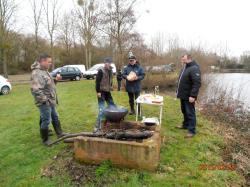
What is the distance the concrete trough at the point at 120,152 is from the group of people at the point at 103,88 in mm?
635

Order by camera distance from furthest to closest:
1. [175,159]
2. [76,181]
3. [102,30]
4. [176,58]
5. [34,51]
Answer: [34,51], [176,58], [102,30], [175,159], [76,181]

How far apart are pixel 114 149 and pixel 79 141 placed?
63 centimetres

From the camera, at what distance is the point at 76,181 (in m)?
3.89

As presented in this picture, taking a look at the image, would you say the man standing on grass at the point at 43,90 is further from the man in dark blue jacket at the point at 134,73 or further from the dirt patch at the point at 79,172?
the man in dark blue jacket at the point at 134,73

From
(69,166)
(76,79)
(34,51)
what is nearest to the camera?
(69,166)

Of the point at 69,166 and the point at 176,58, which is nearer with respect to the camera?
the point at 69,166

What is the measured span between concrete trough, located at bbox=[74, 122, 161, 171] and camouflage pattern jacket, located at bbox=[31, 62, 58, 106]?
112 centimetres

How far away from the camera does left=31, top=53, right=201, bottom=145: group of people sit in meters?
4.90

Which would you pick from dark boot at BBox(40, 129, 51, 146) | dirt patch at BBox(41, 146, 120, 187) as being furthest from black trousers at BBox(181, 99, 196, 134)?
dark boot at BBox(40, 129, 51, 146)

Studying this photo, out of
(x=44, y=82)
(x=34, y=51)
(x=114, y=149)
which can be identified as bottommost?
(x=114, y=149)

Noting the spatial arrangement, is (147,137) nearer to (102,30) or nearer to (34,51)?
(102,30)

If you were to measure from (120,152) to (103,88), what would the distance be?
6.96ft

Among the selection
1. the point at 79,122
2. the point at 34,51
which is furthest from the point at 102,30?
the point at 34,51
